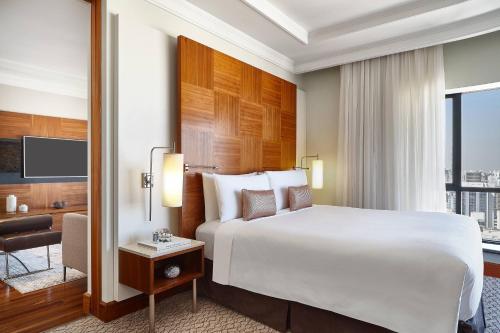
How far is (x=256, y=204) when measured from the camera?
2.88 meters

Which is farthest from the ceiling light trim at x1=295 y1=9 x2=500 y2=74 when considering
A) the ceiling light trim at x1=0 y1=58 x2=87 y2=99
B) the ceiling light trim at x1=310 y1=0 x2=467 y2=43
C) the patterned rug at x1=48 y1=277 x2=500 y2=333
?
the ceiling light trim at x1=0 y1=58 x2=87 y2=99

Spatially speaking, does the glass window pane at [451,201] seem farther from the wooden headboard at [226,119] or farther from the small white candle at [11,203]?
the small white candle at [11,203]

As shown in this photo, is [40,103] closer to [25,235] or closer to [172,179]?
[25,235]

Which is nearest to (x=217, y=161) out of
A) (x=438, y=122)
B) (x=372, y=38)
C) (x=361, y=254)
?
(x=361, y=254)

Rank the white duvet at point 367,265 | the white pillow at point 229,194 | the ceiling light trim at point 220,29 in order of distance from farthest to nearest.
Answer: the ceiling light trim at point 220,29 → the white pillow at point 229,194 → the white duvet at point 367,265

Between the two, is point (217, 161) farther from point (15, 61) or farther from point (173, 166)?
point (15, 61)

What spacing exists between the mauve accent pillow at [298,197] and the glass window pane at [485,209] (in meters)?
2.09

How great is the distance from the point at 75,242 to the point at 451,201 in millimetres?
4410

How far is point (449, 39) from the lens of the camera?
3428mm

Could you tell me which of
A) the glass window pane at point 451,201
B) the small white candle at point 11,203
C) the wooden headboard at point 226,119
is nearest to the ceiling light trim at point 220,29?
the wooden headboard at point 226,119

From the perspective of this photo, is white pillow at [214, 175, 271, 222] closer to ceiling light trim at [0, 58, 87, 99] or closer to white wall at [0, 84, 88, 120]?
ceiling light trim at [0, 58, 87, 99]

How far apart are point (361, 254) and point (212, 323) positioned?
123 cm

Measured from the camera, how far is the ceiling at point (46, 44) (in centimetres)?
303

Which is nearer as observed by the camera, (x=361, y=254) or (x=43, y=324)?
(x=361, y=254)
